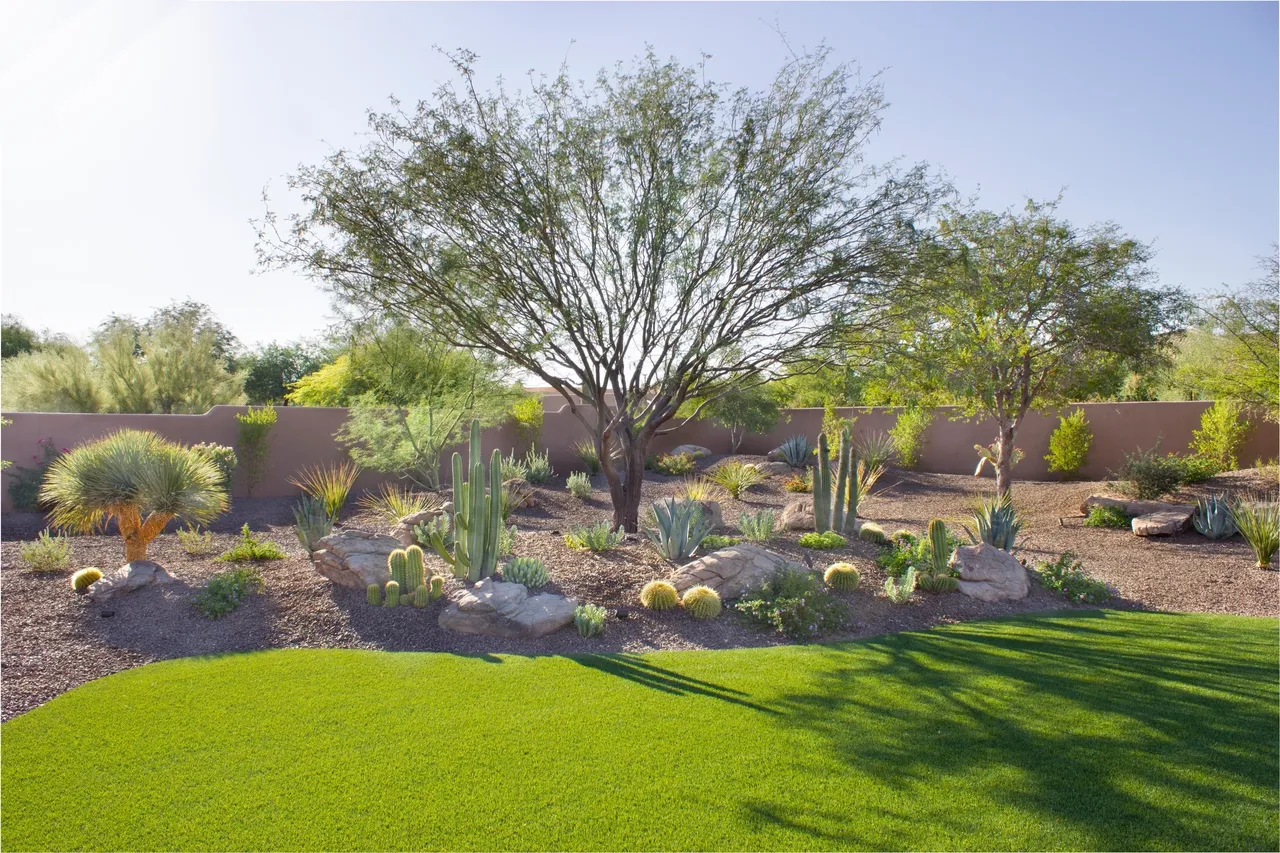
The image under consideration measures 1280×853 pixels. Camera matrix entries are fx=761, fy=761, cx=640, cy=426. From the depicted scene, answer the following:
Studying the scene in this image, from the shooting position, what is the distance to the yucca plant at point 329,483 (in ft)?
38.6

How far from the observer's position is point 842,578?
8398 millimetres

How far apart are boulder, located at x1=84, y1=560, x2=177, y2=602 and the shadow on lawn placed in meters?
6.24

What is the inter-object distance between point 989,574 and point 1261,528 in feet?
14.4

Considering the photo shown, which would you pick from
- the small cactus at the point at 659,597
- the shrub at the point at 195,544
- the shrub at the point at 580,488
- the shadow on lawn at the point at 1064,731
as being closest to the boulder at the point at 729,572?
the small cactus at the point at 659,597

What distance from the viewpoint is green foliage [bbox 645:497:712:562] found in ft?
30.4

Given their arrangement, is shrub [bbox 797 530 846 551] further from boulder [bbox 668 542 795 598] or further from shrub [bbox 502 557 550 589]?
shrub [bbox 502 557 550 589]

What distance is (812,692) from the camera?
5539 millimetres

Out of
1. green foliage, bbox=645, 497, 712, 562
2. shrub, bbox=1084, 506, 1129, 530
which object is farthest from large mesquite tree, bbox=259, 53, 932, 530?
shrub, bbox=1084, 506, 1129, 530

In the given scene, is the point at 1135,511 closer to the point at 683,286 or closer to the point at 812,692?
the point at 683,286

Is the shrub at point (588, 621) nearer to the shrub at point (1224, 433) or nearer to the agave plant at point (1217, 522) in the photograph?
the agave plant at point (1217, 522)

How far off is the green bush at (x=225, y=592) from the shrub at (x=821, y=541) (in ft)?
21.4

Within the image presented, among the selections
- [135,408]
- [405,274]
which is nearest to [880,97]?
[405,274]

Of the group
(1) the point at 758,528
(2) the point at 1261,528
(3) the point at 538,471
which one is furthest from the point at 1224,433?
(3) the point at 538,471

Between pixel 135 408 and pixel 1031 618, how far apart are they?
80.0 feet
